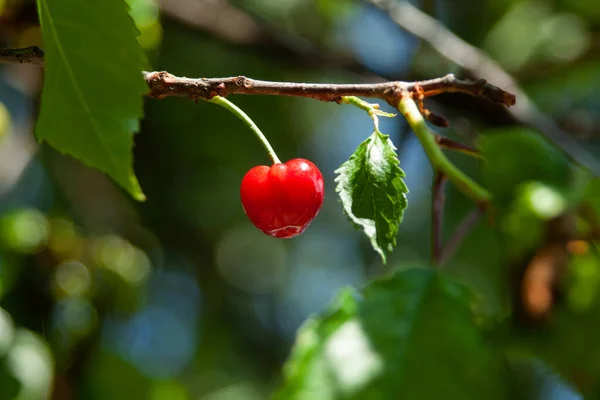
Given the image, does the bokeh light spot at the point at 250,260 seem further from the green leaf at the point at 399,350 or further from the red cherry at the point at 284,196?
the red cherry at the point at 284,196

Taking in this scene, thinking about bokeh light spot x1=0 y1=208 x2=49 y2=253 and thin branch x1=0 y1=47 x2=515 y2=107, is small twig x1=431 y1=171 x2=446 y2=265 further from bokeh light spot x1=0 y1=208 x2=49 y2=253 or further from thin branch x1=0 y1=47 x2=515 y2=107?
bokeh light spot x1=0 y1=208 x2=49 y2=253

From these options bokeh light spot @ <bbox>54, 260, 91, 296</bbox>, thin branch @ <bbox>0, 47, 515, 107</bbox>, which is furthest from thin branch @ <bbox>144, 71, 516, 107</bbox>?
bokeh light spot @ <bbox>54, 260, 91, 296</bbox>

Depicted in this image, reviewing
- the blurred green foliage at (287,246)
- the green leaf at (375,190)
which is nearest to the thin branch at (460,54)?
the blurred green foliage at (287,246)

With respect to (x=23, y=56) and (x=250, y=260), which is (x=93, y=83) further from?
(x=250, y=260)

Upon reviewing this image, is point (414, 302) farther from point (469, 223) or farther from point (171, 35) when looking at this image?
point (171, 35)

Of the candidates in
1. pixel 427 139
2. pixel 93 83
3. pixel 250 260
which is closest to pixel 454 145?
pixel 427 139
